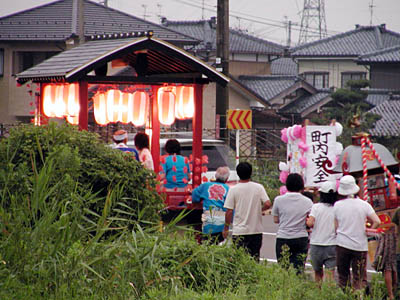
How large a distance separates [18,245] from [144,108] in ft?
29.5

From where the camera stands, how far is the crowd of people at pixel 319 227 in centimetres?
759

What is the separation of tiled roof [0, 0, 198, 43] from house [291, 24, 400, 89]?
16964mm

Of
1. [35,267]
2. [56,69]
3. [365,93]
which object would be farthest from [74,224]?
[365,93]

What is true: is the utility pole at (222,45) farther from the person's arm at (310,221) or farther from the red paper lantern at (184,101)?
the person's arm at (310,221)

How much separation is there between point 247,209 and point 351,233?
1.38 m

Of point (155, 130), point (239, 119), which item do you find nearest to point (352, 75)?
point (239, 119)

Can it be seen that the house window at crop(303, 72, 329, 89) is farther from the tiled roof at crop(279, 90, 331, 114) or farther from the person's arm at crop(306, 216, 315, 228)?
the person's arm at crop(306, 216, 315, 228)

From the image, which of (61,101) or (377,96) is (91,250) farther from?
(377,96)

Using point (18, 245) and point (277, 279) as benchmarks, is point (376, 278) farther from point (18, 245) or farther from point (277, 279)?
point (18, 245)

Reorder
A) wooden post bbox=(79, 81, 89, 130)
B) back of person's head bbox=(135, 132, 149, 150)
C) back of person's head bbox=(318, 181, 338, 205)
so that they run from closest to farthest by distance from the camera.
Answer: back of person's head bbox=(318, 181, 338, 205), back of person's head bbox=(135, 132, 149, 150), wooden post bbox=(79, 81, 89, 130)

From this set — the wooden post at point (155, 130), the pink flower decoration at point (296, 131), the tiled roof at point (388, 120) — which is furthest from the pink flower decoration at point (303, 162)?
the tiled roof at point (388, 120)

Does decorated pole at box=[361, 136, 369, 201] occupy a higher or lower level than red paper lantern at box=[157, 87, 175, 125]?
lower

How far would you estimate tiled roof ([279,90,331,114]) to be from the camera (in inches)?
1494

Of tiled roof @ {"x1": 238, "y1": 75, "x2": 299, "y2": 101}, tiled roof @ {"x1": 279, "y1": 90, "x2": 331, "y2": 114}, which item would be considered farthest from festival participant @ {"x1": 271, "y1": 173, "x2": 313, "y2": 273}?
tiled roof @ {"x1": 238, "y1": 75, "x2": 299, "y2": 101}
